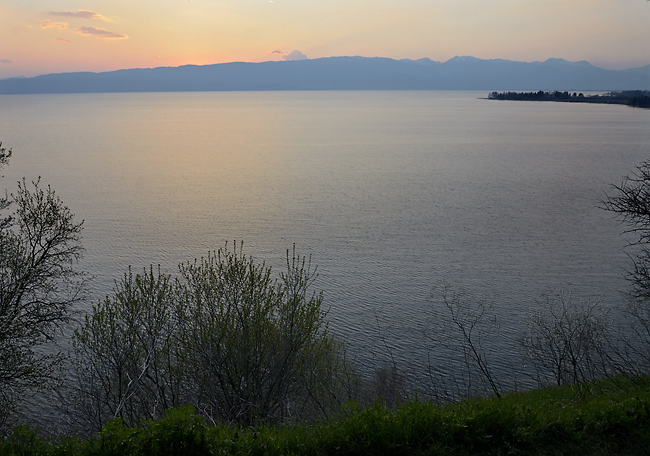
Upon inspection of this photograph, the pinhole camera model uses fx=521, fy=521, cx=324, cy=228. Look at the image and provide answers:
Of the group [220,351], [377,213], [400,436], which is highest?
[400,436]

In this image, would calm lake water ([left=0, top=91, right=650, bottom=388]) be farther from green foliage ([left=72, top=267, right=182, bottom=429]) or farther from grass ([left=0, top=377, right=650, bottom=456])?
grass ([left=0, top=377, right=650, bottom=456])

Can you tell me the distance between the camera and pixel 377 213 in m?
49.0

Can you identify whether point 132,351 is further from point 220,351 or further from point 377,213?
point 377,213

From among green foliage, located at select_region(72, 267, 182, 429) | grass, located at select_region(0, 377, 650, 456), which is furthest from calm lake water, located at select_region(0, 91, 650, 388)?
grass, located at select_region(0, 377, 650, 456)

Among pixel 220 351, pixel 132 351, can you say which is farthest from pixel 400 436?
pixel 132 351

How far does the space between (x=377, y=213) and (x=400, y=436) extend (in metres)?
41.4

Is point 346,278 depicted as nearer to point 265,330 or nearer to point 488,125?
point 265,330

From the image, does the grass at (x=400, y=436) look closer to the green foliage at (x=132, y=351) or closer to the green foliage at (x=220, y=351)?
the green foliage at (x=220, y=351)

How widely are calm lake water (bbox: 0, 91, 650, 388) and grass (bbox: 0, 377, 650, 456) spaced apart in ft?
54.3

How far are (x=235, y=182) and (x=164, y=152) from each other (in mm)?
35871

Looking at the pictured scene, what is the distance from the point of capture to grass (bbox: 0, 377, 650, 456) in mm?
7957

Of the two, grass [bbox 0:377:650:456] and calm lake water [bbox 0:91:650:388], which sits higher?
grass [bbox 0:377:650:456]

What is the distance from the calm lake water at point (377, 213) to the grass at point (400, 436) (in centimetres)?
1655

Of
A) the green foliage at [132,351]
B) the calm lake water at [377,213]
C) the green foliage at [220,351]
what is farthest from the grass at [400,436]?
the calm lake water at [377,213]
